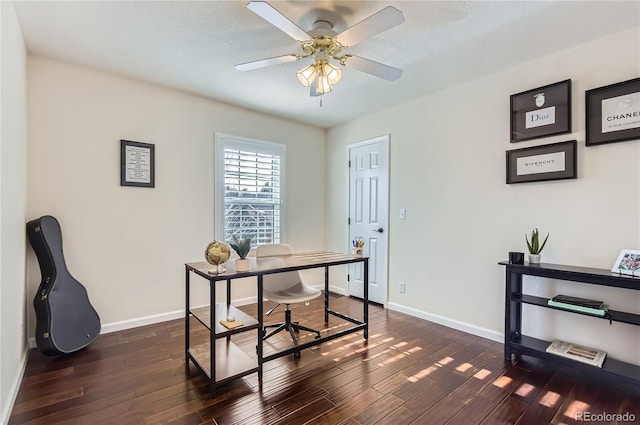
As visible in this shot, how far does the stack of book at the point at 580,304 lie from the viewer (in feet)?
7.07

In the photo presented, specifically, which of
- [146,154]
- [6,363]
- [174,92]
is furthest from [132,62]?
[6,363]

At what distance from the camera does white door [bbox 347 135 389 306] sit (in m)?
3.96

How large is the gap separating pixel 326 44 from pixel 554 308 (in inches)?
97.6

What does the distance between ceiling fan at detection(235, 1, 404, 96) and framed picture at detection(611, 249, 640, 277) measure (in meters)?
1.98

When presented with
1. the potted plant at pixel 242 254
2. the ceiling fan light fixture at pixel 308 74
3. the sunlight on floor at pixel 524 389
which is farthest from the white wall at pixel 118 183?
the sunlight on floor at pixel 524 389

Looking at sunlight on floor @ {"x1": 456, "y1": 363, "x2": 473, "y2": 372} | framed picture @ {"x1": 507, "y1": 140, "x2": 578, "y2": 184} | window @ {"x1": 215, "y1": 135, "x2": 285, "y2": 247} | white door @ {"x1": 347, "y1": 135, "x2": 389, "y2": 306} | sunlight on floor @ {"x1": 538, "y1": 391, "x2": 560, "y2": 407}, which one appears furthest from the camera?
white door @ {"x1": 347, "y1": 135, "x2": 389, "y2": 306}

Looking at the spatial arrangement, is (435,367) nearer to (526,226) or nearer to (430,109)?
(526,226)

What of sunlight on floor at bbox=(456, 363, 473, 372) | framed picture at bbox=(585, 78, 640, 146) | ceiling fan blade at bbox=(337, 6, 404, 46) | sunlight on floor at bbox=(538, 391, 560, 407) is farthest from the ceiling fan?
sunlight on floor at bbox=(538, 391, 560, 407)

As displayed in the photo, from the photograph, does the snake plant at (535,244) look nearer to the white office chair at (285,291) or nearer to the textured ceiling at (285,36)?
the textured ceiling at (285,36)

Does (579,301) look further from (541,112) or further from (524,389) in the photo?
(541,112)

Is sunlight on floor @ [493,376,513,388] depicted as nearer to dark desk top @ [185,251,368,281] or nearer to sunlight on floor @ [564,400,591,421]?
sunlight on floor @ [564,400,591,421]

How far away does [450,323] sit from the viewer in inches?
128

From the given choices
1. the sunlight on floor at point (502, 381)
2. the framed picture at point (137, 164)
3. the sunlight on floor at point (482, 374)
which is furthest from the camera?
the framed picture at point (137, 164)

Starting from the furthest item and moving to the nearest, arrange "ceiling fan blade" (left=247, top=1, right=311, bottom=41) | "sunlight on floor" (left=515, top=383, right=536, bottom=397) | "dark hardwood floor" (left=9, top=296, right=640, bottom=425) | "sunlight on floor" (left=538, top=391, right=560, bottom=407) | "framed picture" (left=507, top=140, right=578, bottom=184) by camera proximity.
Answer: "framed picture" (left=507, top=140, right=578, bottom=184), "sunlight on floor" (left=515, top=383, right=536, bottom=397), "sunlight on floor" (left=538, top=391, right=560, bottom=407), "dark hardwood floor" (left=9, top=296, right=640, bottom=425), "ceiling fan blade" (left=247, top=1, right=311, bottom=41)
